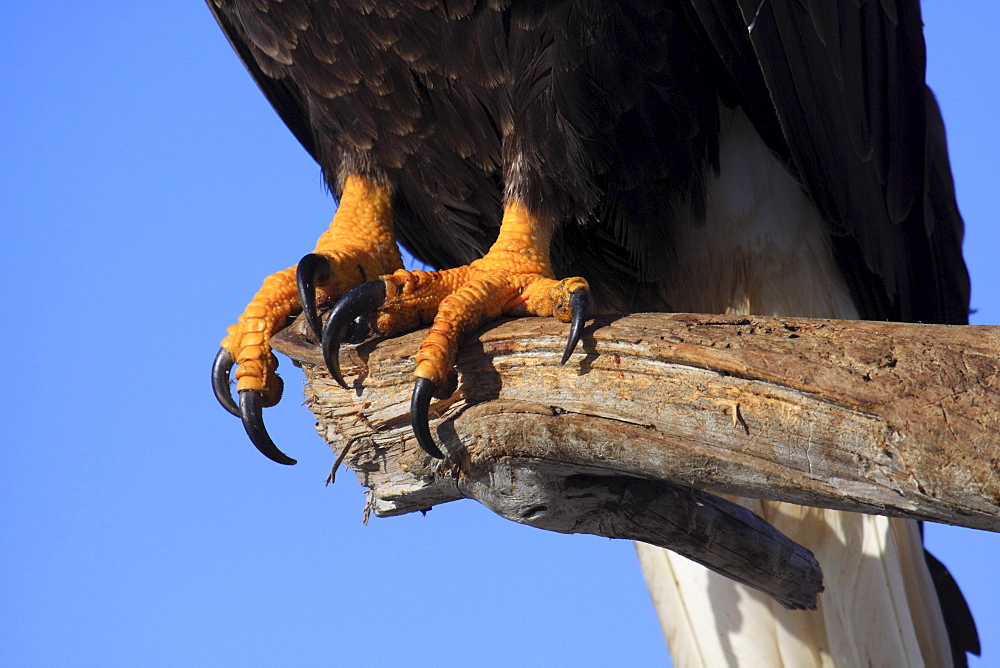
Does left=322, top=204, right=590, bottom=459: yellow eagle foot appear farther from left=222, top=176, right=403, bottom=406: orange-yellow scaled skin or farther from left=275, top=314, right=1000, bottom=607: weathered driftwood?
left=222, top=176, right=403, bottom=406: orange-yellow scaled skin

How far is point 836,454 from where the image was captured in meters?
1.45

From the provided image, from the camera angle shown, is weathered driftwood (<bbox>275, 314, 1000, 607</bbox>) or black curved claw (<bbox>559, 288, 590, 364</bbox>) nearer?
weathered driftwood (<bbox>275, 314, 1000, 607</bbox>)

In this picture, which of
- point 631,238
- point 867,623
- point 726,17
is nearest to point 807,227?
point 631,238

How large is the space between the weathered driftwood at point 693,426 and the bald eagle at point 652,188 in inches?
4.1

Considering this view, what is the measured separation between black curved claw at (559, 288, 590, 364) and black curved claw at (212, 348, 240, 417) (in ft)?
2.47

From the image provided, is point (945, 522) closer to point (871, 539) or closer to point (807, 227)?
point (871, 539)

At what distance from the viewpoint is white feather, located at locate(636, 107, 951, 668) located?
8.34ft

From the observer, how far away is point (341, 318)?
1860 millimetres

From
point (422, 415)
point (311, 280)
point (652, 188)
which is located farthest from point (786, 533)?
point (311, 280)

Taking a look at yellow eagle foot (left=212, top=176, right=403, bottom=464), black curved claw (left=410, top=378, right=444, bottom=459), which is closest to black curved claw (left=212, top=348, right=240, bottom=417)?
yellow eagle foot (left=212, top=176, right=403, bottom=464)

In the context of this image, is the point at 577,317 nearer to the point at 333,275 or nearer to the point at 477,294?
the point at 477,294

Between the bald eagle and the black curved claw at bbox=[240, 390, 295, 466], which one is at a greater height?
the bald eagle

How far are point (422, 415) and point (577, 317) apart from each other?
0.33m

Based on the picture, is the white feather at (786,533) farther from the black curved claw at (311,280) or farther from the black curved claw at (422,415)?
the black curved claw at (422,415)
